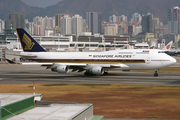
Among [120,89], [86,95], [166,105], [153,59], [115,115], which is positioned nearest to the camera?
[115,115]

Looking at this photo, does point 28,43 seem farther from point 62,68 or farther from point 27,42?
point 62,68

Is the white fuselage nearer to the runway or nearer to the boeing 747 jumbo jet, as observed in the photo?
the boeing 747 jumbo jet

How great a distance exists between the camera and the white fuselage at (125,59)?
53.6 m

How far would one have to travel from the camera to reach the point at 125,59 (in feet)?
178

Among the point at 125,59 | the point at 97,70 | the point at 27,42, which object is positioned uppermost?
the point at 27,42

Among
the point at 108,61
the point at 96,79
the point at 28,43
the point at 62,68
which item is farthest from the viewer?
the point at 28,43

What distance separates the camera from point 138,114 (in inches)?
962

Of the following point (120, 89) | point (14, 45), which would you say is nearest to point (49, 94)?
point (120, 89)

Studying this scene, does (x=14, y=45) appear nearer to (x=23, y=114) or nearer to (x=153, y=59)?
(x=153, y=59)

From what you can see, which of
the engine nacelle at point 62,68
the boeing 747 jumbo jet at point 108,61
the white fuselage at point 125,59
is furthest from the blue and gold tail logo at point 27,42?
the engine nacelle at point 62,68

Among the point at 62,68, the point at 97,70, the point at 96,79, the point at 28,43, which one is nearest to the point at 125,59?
the point at 97,70

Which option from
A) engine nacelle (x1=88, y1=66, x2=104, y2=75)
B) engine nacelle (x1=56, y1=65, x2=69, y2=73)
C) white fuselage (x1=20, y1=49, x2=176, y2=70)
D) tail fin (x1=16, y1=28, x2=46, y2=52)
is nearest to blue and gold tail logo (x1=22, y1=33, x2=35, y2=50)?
tail fin (x1=16, y1=28, x2=46, y2=52)

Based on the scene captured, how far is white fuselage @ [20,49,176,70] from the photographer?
5362 centimetres

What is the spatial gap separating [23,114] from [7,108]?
3.38 ft
